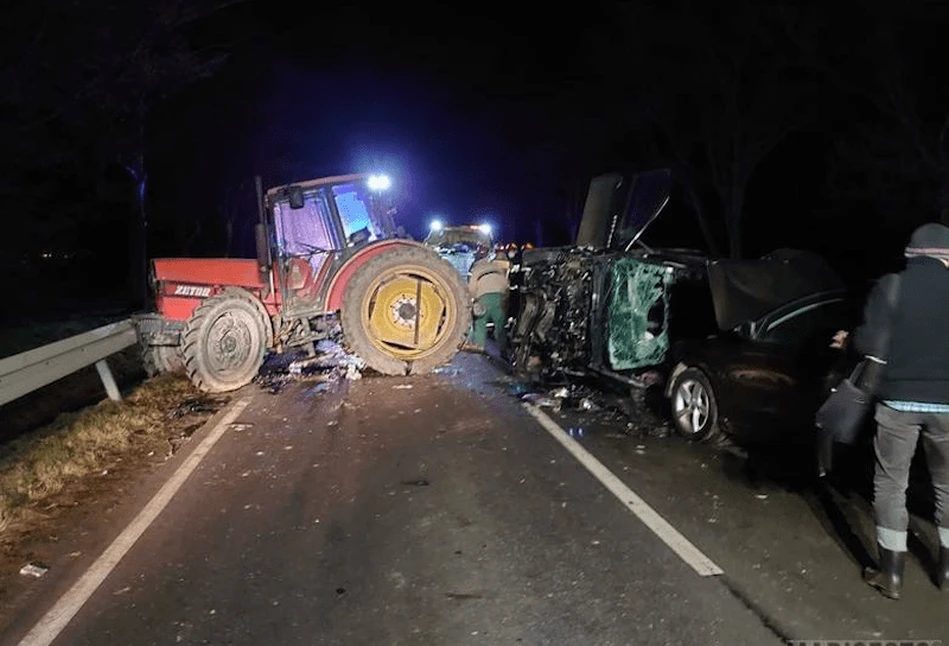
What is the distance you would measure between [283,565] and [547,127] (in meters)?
35.8

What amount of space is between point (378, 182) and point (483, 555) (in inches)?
286

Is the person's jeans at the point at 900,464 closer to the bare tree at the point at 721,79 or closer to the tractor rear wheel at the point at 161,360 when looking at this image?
the tractor rear wheel at the point at 161,360

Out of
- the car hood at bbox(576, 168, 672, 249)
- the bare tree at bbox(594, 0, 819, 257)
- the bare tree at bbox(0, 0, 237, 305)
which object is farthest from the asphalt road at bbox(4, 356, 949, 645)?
the bare tree at bbox(594, 0, 819, 257)

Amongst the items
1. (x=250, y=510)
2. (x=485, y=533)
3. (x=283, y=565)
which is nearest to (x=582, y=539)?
(x=485, y=533)

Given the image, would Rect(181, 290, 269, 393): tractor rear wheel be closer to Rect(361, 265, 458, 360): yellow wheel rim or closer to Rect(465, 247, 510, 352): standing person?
Rect(361, 265, 458, 360): yellow wheel rim

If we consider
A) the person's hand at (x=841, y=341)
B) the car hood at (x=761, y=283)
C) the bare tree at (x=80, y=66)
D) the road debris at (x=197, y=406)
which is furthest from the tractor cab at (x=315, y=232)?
the person's hand at (x=841, y=341)

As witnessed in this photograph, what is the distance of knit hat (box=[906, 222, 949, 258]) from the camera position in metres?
4.30

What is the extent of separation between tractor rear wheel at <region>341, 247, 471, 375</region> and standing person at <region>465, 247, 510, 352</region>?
37.5 inches

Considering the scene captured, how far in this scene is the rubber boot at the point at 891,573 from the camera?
4.43 metres

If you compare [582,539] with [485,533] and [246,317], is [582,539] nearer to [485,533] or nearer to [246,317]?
[485,533]

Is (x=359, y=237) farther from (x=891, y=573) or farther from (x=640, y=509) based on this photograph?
(x=891, y=573)

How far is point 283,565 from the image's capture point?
5070mm

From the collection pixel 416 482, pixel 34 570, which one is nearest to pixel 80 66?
pixel 416 482

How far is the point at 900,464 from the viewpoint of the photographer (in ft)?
14.5
